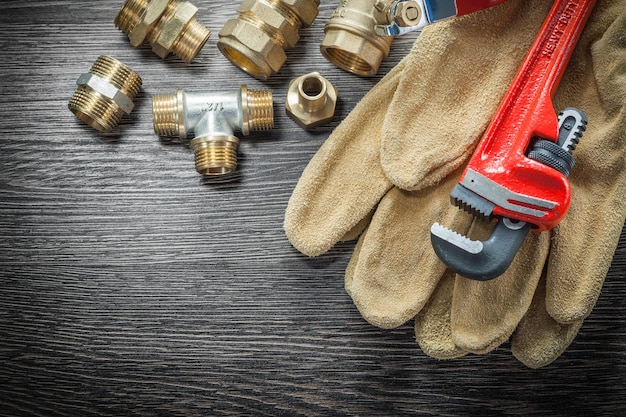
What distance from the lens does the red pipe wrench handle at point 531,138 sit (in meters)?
0.83

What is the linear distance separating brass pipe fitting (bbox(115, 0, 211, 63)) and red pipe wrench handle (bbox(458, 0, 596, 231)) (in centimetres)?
47

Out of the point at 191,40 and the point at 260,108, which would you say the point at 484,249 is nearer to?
the point at 260,108

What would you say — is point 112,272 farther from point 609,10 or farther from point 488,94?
point 609,10

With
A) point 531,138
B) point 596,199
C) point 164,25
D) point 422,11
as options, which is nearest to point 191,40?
point 164,25

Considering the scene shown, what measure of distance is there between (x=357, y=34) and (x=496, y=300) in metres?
0.43

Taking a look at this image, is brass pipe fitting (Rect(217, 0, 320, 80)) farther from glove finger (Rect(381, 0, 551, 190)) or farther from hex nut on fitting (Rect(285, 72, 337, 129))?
glove finger (Rect(381, 0, 551, 190))

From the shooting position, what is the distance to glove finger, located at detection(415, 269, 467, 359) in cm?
94

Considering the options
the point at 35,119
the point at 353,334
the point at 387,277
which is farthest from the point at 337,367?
the point at 35,119

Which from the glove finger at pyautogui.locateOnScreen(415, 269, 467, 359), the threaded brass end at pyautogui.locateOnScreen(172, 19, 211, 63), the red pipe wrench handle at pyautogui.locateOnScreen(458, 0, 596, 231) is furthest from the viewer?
the threaded brass end at pyautogui.locateOnScreen(172, 19, 211, 63)

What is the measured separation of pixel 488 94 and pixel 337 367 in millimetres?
449

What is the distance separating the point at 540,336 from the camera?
0.92 m

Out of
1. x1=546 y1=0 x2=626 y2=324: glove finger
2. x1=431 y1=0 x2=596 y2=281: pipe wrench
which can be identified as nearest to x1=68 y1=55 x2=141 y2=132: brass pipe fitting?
x1=431 y1=0 x2=596 y2=281: pipe wrench

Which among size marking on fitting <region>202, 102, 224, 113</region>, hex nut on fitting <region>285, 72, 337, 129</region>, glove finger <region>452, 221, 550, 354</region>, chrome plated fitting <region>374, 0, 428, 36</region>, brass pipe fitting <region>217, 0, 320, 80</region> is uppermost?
chrome plated fitting <region>374, 0, 428, 36</region>

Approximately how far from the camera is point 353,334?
1.03m
